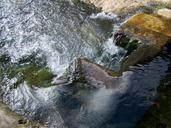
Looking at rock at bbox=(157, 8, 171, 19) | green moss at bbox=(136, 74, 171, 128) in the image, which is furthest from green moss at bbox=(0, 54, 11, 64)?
rock at bbox=(157, 8, 171, 19)

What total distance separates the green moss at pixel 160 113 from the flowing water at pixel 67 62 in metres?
0.17

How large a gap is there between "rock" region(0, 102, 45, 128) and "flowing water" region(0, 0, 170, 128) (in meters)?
0.19

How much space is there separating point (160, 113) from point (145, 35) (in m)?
2.93

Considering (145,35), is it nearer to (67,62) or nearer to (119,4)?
(67,62)

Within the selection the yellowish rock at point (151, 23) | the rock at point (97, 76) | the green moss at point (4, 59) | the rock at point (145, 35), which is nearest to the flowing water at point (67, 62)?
the green moss at point (4, 59)

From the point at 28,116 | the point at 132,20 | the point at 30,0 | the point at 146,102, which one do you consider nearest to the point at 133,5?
the point at 132,20

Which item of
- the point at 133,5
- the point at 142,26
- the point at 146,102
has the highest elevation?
the point at 133,5

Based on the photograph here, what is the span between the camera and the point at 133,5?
43.8 ft

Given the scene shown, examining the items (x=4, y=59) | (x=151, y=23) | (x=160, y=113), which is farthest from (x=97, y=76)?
(x=4, y=59)

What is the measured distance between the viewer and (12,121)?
28.5ft

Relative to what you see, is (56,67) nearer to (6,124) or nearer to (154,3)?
(6,124)

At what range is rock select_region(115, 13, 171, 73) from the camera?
10.3 metres

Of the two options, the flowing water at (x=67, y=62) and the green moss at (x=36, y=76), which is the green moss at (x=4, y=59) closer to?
the flowing water at (x=67, y=62)

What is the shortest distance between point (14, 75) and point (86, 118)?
9.29ft
